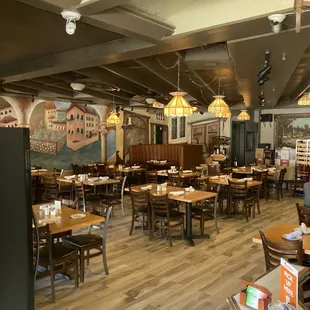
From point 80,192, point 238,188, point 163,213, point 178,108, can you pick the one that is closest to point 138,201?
point 163,213

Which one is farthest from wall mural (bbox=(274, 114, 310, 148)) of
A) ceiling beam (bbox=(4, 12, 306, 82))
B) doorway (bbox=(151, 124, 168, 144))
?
ceiling beam (bbox=(4, 12, 306, 82))

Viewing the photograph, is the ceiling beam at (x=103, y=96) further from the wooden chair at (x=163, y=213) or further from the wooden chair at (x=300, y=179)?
the wooden chair at (x=300, y=179)

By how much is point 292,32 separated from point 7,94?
24.9 feet

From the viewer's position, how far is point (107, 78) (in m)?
7.08

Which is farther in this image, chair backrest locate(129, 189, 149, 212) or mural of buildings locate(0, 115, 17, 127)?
mural of buildings locate(0, 115, 17, 127)

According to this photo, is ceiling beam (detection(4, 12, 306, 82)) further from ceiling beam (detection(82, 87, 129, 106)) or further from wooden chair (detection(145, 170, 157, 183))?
wooden chair (detection(145, 170, 157, 183))

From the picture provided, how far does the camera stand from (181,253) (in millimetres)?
5082

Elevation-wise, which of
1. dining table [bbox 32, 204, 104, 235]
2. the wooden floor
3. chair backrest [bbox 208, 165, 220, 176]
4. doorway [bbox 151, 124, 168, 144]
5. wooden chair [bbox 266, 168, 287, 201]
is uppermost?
doorway [bbox 151, 124, 168, 144]

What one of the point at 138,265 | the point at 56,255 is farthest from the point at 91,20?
the point at 138,265

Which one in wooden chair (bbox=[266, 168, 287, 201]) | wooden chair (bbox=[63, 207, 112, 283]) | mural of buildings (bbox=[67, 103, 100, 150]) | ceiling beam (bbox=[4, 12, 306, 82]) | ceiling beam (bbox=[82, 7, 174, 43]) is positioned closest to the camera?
ceiling beam (bbox=[82, 7, 174, 43])

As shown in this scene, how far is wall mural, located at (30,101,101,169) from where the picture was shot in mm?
9797

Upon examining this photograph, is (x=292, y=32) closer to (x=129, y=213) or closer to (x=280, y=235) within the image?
(x=280, y=235)

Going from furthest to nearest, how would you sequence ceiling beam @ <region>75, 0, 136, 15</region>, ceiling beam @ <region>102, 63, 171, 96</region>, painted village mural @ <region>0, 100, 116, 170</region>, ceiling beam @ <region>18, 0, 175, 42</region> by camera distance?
painted village mural @ <region>0, 100, 116, 170</region> → ceiling beam @ <region>102, 63, 171, 96</region> → ceiling beam @ <region>18, 0, 175, 42</region> → ceiling beam @ <region>75, 0, 136, 15</region>

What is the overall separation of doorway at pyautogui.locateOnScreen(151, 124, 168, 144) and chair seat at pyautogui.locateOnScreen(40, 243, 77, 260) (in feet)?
33.5
